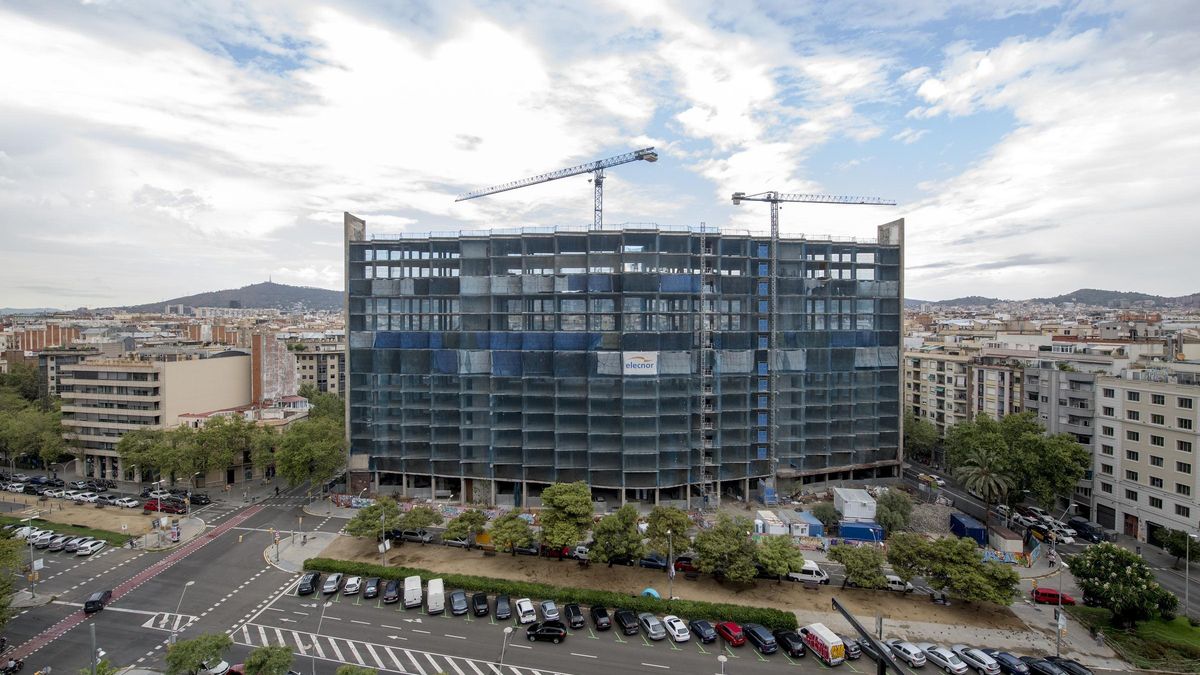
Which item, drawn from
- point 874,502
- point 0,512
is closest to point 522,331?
point 874,502

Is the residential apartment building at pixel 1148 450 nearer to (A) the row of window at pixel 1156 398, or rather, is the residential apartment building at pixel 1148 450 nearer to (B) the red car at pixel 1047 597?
(A) the row of window at pixel 1156 398

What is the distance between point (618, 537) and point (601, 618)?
297 inches

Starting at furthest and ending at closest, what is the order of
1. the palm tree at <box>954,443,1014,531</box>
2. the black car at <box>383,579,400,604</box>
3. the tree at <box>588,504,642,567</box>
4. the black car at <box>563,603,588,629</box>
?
1. the palm tree at <box>954,443,1014,531</box>
2. the tree at <box>588,504,642,567</box>
3. the black car at <box>383,579,400,604</box>
4. the black car at <box>563,603,588,629</box>

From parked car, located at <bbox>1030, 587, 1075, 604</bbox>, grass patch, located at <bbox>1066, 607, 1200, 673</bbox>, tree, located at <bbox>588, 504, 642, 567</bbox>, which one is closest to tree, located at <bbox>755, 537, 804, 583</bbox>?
tree, located at <bbox>588, 504, 642, 567</bbox>

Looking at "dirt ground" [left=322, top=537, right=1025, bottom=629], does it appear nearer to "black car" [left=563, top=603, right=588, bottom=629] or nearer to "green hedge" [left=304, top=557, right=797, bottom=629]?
"green hedge" [left=304, top=557, right=797, bottom=629]

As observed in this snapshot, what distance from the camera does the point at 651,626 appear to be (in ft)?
128

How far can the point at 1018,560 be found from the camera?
2046 inches

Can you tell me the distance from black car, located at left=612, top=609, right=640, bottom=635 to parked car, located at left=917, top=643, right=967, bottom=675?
63.0ft

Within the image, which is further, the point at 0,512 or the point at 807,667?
the point at 0,512

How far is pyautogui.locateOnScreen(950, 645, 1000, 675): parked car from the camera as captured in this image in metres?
34.7

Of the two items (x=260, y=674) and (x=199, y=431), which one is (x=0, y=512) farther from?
(x=260, y=674)

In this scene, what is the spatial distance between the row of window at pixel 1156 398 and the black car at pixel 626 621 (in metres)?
58.3

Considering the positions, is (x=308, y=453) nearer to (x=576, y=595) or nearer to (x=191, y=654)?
(x=191, y=654)

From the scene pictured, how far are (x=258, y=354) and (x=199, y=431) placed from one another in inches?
896
